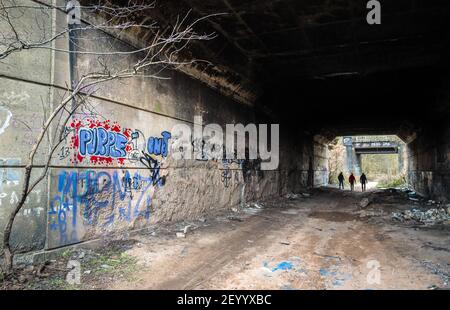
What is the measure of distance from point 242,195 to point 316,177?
14992mm

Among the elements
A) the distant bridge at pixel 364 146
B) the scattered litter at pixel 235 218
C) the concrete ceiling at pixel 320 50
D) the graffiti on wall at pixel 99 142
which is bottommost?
the scattered litter at pixel 235 218

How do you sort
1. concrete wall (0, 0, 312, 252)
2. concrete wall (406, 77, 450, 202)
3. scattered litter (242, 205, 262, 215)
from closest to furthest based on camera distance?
1. concrete wall (0, 0, 312, 252)
2. scattered litter (242, 205, 262, 215)
3. concrete wall (406, 77, 450, 202)

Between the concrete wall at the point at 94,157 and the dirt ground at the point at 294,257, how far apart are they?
0.96 meters

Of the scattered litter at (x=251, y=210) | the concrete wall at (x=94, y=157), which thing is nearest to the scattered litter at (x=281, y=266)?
the concrete wall at (x=94, y=157)

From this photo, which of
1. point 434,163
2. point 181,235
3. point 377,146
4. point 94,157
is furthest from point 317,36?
point 377,146

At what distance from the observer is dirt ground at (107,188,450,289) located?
4.53 meters

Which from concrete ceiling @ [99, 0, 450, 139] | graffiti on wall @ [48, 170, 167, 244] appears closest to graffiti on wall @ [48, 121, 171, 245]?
graffiti on wall @ [48, 170, 167, 244]

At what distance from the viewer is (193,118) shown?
29.8 feet

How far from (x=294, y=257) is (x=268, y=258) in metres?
0.50

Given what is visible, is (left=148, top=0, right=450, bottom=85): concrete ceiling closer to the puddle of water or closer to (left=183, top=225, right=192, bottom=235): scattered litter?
(left=183, top=225, right=192, bottom=235): scattered litter

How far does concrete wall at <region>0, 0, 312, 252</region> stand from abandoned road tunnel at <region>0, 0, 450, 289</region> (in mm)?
26

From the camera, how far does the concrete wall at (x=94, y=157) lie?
15.3 ft

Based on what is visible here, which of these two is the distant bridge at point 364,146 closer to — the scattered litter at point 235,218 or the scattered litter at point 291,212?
the scattered litter at point 291,212

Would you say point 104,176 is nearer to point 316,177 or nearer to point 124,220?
point 124,220
